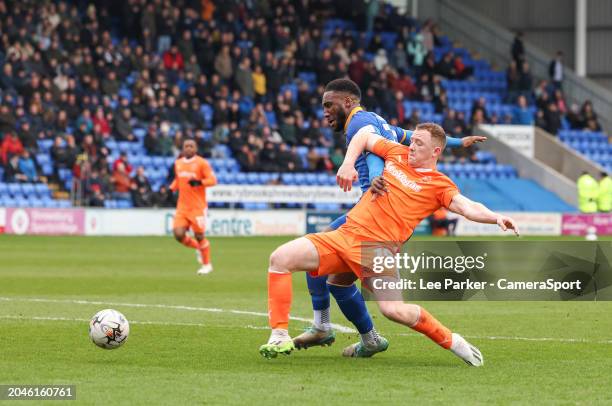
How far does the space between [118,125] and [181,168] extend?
1317 centimetres

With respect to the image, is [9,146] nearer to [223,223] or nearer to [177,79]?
[223,223]

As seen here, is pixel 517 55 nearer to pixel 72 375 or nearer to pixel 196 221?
pixel 196 221

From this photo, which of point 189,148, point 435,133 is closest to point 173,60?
point 189,148

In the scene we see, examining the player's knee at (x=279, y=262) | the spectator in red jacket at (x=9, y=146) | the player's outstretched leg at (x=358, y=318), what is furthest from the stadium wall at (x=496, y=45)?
the player's knee at (x=279, y=262)

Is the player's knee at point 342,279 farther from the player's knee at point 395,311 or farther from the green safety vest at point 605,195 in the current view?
the green safety vest at point 605,195

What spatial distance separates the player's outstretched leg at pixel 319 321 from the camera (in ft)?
33.9

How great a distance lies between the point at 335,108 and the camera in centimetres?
1020

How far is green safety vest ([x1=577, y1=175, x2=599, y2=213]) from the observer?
3691cm

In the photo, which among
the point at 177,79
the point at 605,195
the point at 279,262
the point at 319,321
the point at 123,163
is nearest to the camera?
the point at 279,262

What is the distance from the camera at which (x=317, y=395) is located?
7.86 meters

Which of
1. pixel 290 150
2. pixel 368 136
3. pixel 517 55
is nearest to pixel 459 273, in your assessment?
pixel 368 136

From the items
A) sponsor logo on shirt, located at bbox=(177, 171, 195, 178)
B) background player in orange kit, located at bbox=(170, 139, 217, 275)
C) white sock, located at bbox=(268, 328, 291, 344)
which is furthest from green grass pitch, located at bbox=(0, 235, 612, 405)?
sponsor logo on shirt, located at bbox=(177, 171, 195, 178)

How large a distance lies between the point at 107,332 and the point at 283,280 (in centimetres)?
153

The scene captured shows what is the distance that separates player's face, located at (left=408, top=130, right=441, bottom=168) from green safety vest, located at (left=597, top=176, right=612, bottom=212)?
97.4 ft
